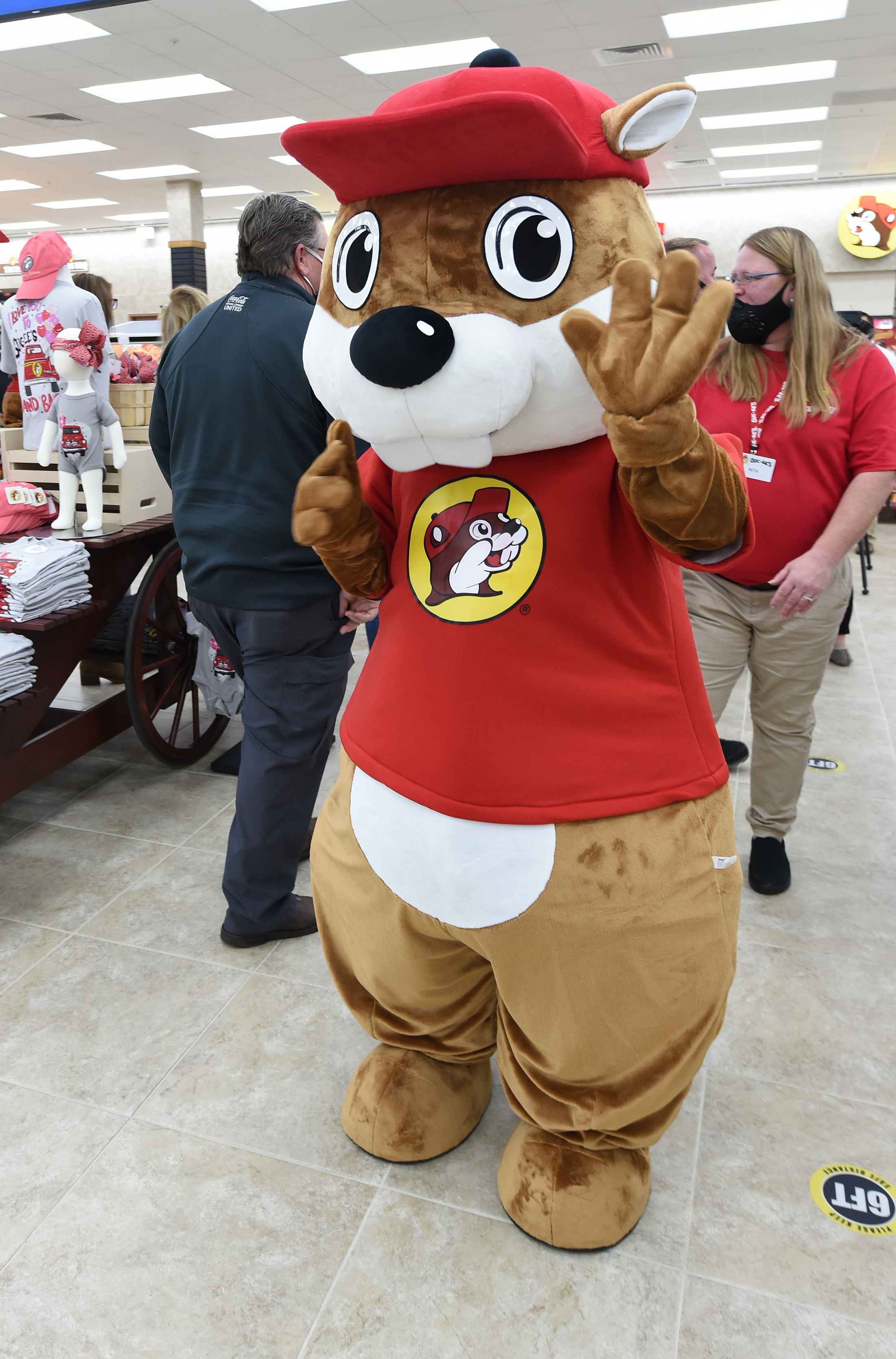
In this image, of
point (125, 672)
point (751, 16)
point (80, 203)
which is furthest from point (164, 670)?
point (80, 203)

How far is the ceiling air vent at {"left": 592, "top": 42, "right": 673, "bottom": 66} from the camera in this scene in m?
7.41

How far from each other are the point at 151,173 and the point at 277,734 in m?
12.8

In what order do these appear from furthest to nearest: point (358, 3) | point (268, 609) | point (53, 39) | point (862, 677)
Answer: point (53, 39) → point (358, 3) → point (862, 677) → point (268, 609)

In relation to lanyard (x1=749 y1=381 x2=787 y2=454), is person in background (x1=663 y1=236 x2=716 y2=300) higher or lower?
higher

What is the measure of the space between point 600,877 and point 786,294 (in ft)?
5.05

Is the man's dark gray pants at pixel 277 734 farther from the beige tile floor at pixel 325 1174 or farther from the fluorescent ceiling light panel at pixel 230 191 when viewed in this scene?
the fluorescent ceiling light panel at pixel 230 191

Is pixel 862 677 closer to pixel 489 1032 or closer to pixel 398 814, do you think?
pixel 489 1032

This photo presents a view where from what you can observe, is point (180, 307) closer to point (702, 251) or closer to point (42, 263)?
point (42, 263)

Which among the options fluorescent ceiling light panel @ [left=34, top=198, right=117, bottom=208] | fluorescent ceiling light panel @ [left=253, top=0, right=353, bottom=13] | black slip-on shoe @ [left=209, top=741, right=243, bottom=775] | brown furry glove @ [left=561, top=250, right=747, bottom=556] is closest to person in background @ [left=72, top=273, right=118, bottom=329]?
black slip-on shoe @ [left=209, top=741, right=243, bottom=775]

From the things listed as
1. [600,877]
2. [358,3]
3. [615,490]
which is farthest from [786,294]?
[358,3]

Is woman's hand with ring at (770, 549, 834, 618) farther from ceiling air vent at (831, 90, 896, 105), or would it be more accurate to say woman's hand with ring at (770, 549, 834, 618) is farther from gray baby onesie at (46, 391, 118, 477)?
ceiling air vent at (831, 90, 896, 105)

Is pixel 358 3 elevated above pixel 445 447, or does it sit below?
above

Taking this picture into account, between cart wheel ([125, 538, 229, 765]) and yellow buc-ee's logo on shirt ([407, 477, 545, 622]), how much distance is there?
1.77 m

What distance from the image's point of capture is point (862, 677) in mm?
4281
